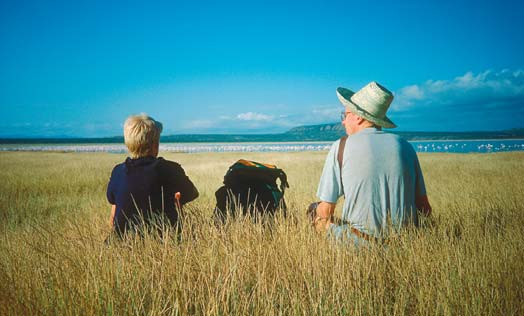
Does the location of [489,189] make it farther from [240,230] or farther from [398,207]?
[240,230]

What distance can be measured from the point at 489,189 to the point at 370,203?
648 centimetres

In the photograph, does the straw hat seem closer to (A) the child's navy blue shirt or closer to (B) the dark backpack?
(B) the dark backpack

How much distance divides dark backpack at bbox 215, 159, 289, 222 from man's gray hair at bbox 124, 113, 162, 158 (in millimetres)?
1277

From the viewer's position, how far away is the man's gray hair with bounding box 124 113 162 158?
305 cm

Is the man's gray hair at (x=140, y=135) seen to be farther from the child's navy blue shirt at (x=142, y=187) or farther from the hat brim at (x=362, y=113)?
the hat brim at (x=362, y=113)

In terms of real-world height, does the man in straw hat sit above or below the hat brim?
below

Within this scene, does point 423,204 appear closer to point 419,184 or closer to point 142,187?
point 419,184

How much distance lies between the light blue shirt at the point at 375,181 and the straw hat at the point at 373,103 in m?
0.20

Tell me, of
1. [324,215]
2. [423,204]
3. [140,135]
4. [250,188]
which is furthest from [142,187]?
[423,204]

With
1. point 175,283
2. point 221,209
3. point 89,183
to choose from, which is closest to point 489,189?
point 221,209

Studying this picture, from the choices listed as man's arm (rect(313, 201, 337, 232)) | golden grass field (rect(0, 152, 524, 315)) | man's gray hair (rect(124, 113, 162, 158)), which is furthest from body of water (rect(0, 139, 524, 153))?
man's gray hair (rect(124, 113, 162, 158))

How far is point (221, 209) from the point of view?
4.21 m

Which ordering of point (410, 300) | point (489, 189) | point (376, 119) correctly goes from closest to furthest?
1. point (410, 300)
2. point (376, 119)
3. point (489, 189)

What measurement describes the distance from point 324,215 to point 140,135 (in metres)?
2.04
